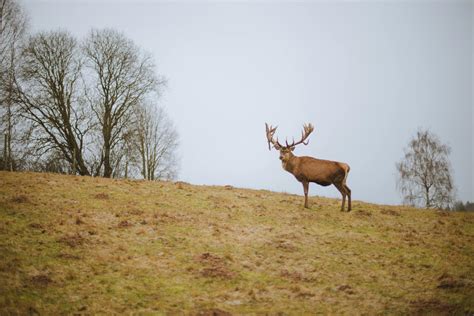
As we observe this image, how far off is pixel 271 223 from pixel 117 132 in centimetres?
1744

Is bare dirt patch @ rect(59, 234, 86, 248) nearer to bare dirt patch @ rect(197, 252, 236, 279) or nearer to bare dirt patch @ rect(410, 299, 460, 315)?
bare dirt patch @ rect(197, 252, 236, 279)

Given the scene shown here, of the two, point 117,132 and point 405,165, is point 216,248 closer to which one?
point 117,132

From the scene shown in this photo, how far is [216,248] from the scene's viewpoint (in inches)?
439

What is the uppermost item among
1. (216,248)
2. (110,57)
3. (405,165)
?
(110,57)

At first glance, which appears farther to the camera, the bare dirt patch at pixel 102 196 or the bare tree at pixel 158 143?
the bare tree at pixel 158 143

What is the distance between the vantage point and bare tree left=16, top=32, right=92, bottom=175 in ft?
80.7

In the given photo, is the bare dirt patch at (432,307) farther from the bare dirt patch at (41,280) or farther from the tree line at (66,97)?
the tree line at (66,97)

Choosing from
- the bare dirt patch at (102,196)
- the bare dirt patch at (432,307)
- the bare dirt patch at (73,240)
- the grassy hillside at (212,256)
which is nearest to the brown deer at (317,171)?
the grassy hillside at (212,256)

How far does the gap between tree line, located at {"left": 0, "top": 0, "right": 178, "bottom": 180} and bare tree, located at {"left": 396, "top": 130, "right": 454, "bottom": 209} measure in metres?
25.3

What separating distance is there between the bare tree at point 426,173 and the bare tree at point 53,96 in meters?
29.8

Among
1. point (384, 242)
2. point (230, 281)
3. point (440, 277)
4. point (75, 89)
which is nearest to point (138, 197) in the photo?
point (230, 281)

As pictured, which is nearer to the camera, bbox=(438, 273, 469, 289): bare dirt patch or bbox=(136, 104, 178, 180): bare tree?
bbox=(438, 273, 469, 289): bare dirt patch

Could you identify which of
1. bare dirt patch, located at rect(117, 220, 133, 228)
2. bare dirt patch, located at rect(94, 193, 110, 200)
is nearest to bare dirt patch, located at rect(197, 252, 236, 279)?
bare dirt patch, located at rect(117, 220, 133, 228)

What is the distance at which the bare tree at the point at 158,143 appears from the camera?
35.2 m
